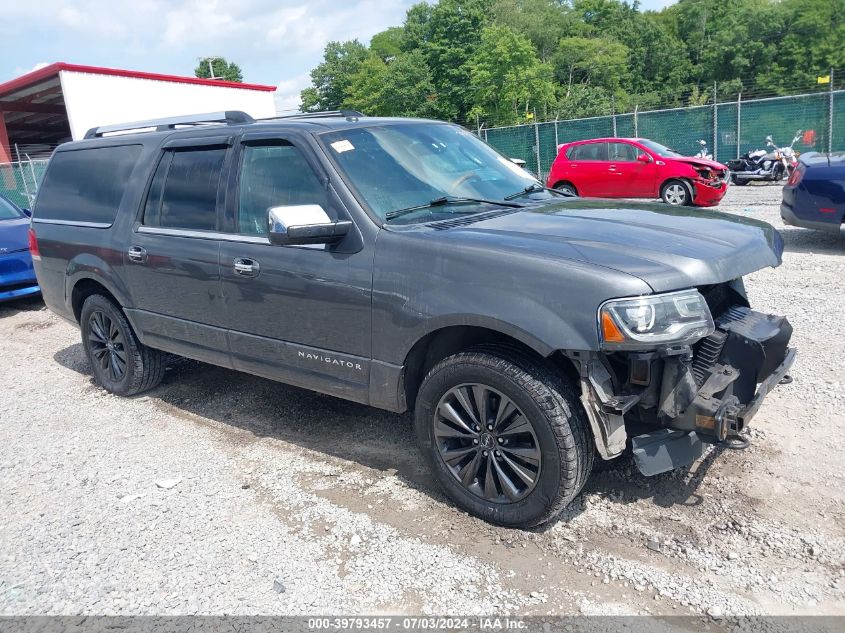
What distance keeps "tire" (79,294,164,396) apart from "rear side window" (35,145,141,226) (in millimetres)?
707

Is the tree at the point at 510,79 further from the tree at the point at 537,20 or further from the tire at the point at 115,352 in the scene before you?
the tire at the point at 115,352

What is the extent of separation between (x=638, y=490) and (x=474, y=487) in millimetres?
896

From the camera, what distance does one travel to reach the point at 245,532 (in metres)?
3.35

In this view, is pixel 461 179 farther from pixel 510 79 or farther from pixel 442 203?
pixel 510 79

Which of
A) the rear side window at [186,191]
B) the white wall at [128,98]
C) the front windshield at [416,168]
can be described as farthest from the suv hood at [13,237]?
the white wall at [128,98]

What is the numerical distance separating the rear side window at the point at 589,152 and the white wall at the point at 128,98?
1202 centimetres

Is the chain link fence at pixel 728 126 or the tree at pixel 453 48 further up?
the tree at pixel 453 48

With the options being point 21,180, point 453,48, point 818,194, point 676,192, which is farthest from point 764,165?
point 453,48

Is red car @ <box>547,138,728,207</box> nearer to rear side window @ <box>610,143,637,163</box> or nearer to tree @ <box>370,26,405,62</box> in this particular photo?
rear side window @ <box>610,143,637,163</box>

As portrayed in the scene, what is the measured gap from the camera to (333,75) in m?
72.6

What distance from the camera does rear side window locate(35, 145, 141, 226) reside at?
493 centimetres

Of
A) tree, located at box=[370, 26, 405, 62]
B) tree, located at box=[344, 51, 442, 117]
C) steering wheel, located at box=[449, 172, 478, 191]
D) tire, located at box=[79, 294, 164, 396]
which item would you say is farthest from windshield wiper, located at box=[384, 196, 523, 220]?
tree, located at box=[370, 26, 405, 62]

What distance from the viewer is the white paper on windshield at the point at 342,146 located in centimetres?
372

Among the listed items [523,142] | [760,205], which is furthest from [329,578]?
[523,142]
